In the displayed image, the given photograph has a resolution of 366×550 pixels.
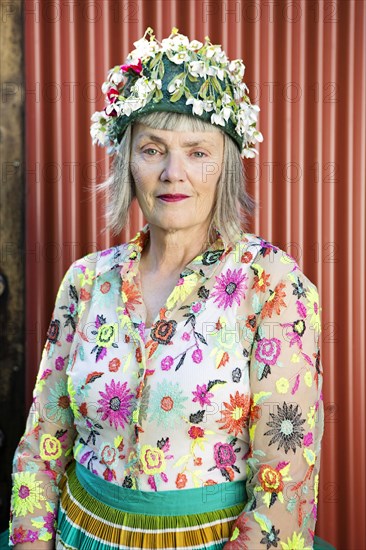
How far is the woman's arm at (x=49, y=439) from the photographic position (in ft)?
7.13

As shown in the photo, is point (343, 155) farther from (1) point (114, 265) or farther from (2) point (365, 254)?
(1) point (114, 265)

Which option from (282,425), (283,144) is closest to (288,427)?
(282,425)

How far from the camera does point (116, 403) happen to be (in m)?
1.96

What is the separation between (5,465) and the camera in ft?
9.85

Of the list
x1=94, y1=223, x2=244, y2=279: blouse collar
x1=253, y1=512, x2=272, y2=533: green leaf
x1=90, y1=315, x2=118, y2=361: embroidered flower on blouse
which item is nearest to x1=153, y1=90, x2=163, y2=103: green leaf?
x1=94, y1=223, x2=244, y2=279: blouse collar

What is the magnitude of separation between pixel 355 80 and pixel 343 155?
0.29 m

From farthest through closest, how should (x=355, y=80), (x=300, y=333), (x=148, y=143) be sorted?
(x=355, y=80) → (x=148, y=143) → (x=300, y=333)

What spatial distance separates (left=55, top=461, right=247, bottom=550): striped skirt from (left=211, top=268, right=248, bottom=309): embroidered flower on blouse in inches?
18.6

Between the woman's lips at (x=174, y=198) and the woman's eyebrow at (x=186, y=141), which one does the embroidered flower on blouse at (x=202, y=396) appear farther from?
the woman's eyebrow at (x=186, y=141)

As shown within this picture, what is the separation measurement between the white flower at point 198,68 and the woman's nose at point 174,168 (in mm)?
243

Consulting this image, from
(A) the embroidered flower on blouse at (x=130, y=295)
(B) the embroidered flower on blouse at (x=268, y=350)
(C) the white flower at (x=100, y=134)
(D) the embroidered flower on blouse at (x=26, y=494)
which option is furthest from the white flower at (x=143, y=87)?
(D) the embroidered flower on blouse at (x=26, y=494)

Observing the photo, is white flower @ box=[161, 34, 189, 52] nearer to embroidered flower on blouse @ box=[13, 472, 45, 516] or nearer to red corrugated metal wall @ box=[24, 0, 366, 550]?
red corrugated metal wall @ box=[24, 0, 366, 550]

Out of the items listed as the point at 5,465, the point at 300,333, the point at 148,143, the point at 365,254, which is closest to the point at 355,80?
the point at 365,254

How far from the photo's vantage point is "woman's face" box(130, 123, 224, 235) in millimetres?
2010
